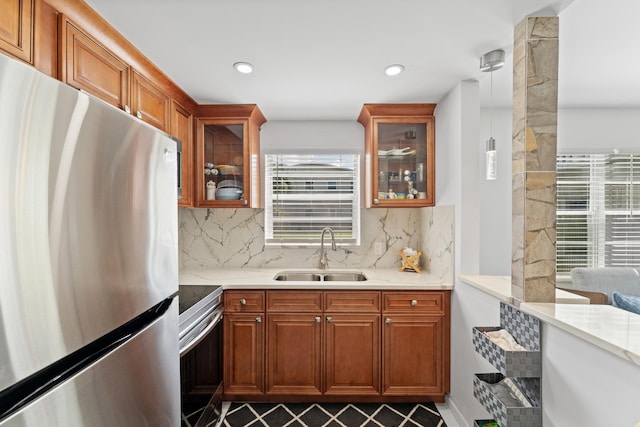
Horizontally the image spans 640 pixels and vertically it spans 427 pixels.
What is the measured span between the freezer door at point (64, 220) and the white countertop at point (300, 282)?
1410 mm

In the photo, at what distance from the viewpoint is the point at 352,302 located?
2.26 metres

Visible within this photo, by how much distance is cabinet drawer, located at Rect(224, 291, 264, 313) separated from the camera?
2.26m

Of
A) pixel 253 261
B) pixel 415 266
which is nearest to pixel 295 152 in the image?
pixel 253 261

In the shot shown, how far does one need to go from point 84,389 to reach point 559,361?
159cm

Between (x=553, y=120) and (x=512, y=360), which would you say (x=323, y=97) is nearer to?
(x=553, y=120)

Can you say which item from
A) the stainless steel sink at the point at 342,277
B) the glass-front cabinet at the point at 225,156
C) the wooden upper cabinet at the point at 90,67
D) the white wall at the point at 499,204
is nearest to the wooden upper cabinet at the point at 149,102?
the wooden upper cabinet at the point at 90,67

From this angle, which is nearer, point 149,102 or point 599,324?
point 599,324

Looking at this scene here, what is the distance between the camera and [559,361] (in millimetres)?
1233

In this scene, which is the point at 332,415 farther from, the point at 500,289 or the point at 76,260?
the point at 76,260

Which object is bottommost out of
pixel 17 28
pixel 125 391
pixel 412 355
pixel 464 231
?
pixel 412 355

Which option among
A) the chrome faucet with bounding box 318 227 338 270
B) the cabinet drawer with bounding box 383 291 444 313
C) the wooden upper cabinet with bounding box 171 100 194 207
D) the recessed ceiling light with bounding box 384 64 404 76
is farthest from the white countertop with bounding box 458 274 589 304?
the wooden upper cabinet with bounding box 171 100 194 207

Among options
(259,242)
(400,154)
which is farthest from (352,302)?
(400,154)

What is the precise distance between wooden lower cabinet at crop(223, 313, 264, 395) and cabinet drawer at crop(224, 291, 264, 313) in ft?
0.12

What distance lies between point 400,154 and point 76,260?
242cm
